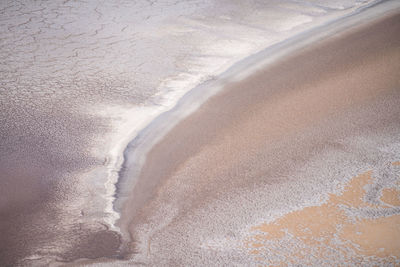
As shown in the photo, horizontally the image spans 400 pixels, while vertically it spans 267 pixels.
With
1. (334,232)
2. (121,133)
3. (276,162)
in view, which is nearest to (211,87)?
(121,133)

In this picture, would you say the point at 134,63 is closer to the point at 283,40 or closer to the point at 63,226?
the point at 283,40

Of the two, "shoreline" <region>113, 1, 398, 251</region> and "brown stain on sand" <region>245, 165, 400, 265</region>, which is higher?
"shoreline" <region>113, 1, 398, 251</region>

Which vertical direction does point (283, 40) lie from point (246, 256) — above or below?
above

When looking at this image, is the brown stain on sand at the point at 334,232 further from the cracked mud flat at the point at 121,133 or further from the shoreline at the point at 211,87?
the shoreline at the point at 211,87

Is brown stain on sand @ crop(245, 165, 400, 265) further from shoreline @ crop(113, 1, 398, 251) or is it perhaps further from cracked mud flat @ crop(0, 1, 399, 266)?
shoreline @ crop(113, 1, 398, 251)

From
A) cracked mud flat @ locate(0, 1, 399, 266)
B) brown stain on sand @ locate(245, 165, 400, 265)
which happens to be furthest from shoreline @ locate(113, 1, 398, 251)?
brown stain on sand @ locate(245, 165, 400, 265)

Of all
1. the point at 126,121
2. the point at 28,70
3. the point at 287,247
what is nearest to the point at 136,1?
the point at 28,70
